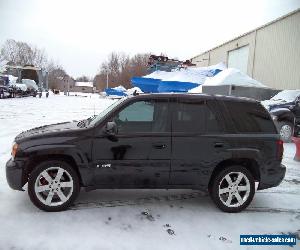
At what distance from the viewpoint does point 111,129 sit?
14.0 ft

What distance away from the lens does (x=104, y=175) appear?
14.5 ft

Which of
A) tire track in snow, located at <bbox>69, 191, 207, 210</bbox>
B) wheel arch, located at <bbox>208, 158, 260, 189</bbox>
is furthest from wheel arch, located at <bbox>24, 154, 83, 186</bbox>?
wheel arch, located at <bbox>208, 158, 260, 189</bbox>

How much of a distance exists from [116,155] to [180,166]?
0.93 meters

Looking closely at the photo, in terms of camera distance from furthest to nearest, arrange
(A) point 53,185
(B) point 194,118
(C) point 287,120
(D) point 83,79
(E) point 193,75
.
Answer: (D) point 83,79 < (E) point 193,75 < (C) point 287,120 < (B) point 194,118 < (A) point 53,185

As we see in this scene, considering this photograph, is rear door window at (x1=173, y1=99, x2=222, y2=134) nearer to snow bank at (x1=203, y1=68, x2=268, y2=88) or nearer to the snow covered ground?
the snow covered ground

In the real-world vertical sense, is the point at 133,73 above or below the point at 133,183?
above

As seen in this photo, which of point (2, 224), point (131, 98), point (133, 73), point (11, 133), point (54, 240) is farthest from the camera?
point (133, 73)

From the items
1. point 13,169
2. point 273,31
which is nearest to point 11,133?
point 13,169

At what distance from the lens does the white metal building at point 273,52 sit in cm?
2202

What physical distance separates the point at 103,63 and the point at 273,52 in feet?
273

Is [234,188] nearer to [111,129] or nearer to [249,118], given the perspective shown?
[249,118]

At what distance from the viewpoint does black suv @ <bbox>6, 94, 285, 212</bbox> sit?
434 centimetres

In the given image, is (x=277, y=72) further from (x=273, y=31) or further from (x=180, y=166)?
(x=180, y=166)

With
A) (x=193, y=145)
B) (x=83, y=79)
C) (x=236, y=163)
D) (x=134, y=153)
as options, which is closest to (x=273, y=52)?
(x=236, y=163)
